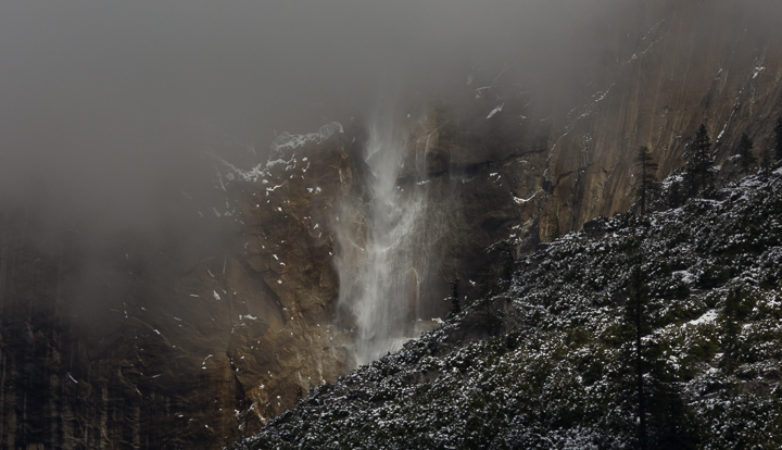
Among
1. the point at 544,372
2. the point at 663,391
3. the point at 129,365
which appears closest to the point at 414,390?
the point at 544,372

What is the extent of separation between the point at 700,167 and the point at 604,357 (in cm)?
3552

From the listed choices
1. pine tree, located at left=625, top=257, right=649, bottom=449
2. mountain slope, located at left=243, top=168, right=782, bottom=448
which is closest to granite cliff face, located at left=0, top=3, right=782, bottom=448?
mountain slope, located at left=243, top=168, right=782, bottom=448

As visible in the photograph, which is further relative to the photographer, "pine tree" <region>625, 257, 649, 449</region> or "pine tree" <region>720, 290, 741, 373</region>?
"pine tree" <region>720, 290, 741, 373</region>

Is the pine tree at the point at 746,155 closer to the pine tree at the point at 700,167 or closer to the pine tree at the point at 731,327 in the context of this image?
the pine tree at the point at 700,167

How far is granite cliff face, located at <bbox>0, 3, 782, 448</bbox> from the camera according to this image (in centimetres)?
12600

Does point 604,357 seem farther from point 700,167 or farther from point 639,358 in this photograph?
point 700,167

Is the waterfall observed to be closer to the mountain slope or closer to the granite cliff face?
the granite cliff face

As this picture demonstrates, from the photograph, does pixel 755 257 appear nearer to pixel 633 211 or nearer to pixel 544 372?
pixel 544 372

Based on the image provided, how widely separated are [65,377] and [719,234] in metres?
109

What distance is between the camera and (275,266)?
14388 centimetres

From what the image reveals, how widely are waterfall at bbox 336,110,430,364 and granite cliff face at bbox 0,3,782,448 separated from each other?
53 cm

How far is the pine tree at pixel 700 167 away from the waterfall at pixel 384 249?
5932cm

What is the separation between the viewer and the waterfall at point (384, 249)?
447 ft

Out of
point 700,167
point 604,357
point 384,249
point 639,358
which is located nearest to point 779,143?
point 700,167
